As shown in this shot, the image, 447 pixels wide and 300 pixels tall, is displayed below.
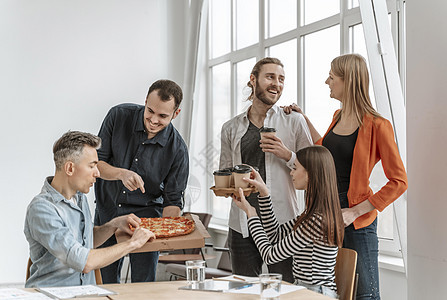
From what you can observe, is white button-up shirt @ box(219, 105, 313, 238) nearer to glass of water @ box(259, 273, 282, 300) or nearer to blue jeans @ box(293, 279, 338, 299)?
blue jeans @ box(293, 279, 338, 299)

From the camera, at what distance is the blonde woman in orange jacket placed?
8.45 feet

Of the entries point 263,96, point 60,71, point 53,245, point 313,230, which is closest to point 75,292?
point 53,245

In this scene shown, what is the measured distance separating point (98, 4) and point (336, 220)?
5.28 metres

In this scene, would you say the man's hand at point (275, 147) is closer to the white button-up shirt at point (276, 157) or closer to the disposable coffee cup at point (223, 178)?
the white button-up shirt at point (276, 157)

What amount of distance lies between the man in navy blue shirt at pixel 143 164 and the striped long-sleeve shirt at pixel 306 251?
720 millimetres

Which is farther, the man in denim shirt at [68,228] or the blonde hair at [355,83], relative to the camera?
the blonde hair at [355,83]

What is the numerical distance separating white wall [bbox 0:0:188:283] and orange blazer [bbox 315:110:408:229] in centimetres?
468

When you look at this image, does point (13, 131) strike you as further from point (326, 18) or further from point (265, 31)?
point (326, 18)

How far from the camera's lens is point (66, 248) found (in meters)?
2.20

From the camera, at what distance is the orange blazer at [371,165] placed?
8.43 ft

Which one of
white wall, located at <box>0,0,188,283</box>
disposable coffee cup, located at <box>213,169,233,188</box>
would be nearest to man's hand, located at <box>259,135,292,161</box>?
disposable coffee cup, located at <box>213,169,233,188</box>

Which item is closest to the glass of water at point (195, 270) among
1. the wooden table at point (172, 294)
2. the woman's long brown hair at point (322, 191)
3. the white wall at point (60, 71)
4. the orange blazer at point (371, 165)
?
the wooden table at point (172, 294)

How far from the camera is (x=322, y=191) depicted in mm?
2482

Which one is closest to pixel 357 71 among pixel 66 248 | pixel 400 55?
pixel 400 55
